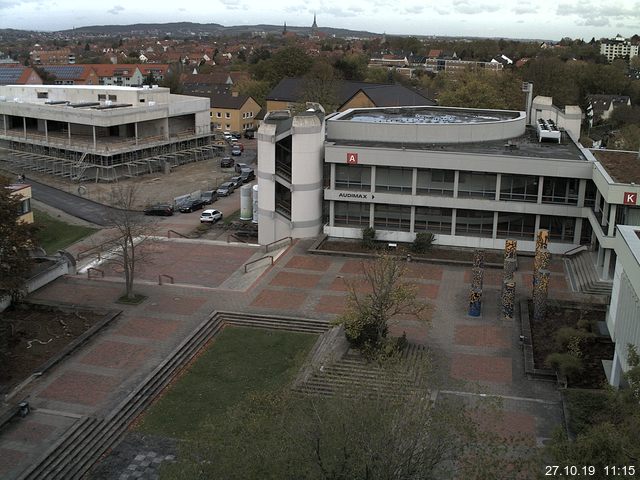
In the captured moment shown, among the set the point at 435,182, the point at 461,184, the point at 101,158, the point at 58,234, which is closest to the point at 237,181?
the point at 101,158

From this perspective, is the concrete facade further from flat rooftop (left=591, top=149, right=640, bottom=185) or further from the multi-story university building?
the multi-story university building

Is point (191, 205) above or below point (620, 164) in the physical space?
below

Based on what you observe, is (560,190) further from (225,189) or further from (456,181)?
(225,189)

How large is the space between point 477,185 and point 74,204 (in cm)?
3266

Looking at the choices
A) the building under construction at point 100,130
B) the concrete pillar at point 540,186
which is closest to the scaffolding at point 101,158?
the building under construction at point 100,130

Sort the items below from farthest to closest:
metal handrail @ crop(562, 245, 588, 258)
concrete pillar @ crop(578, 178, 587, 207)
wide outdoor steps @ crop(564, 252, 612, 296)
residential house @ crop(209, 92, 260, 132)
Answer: residential house @ crop(209, 92, 260, 132) → metal handrail @ crop(562, 245, 588, 258) → concrete pillar @ crop(578, 178, 587, 207) → wide outdoor steps @ crop(564, 252, 612, 296)

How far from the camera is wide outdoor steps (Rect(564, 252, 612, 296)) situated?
36250mm

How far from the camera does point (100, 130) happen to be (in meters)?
72.8

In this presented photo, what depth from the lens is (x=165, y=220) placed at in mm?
53094

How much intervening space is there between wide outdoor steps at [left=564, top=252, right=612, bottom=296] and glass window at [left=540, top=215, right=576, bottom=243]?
4.76 feet

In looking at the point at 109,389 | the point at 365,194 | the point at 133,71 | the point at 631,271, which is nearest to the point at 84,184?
the point at 365,194

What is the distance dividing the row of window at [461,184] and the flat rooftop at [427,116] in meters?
6.35

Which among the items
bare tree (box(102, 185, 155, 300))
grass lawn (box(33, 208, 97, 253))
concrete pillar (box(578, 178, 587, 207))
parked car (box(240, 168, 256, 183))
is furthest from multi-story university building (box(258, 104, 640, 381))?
parked car (box(240, 168, 256, 183))

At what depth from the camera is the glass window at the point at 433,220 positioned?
145 ft
